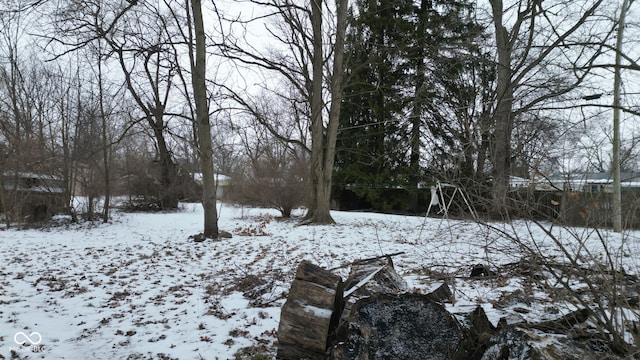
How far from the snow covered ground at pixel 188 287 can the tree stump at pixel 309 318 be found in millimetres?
331

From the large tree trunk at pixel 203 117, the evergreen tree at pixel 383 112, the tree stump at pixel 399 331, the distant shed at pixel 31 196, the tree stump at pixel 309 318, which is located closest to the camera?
the tree stump at pixel 399 331

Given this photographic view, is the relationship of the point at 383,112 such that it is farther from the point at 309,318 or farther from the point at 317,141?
the point at 309,318

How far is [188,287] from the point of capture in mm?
5246

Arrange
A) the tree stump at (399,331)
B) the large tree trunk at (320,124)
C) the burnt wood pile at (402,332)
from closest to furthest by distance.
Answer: the burnt wood pile at (402,332), the tree stump at (399,331), the large tree trunk at (320,124)

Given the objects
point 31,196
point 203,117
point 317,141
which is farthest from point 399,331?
point 31,196

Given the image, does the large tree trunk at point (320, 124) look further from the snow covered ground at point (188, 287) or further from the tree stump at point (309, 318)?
the tree stump at point (309, 318)

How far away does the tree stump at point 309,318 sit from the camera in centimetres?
301

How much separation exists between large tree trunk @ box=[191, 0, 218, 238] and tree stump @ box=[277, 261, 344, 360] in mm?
6894

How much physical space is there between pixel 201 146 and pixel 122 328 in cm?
658

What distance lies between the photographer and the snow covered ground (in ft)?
10.8

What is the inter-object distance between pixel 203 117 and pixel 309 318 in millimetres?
7636

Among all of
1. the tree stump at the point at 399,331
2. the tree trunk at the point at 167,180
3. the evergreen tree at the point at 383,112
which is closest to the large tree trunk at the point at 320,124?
the evergreen tree at the point at 383,112

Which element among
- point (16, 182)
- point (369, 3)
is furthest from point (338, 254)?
point (369, 3)

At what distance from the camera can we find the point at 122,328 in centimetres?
377
